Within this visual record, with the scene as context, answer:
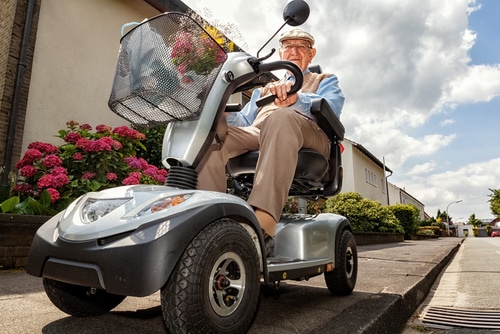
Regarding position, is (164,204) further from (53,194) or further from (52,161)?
(52,161)

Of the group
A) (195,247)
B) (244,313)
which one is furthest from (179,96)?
(244,313)

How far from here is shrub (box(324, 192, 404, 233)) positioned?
43.1ft

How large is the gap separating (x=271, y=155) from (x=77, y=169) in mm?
3061

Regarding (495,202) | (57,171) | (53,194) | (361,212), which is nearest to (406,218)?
(361,212)

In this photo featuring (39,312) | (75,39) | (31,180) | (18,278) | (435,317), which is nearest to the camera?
(39,312)

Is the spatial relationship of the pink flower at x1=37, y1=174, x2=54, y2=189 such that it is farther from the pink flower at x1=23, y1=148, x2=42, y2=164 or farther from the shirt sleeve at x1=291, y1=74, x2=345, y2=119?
the shirt sleeve at x1=291, y1=74, x2=345, y2=119

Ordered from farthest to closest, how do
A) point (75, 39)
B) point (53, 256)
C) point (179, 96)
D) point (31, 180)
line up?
point (75, 39), point (31, 180), point (179, 96), point (53, 256)

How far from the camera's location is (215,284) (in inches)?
43.8

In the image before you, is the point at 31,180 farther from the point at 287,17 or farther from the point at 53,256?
the point at 287,17

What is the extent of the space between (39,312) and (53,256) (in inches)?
21.8

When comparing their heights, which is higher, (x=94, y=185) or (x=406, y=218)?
(x=406, y=218)

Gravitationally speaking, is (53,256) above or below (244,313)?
above

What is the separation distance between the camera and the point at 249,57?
62.4 inches

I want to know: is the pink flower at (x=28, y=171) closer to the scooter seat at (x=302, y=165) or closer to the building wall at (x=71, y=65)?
the building wall at (x=71, y=65)
